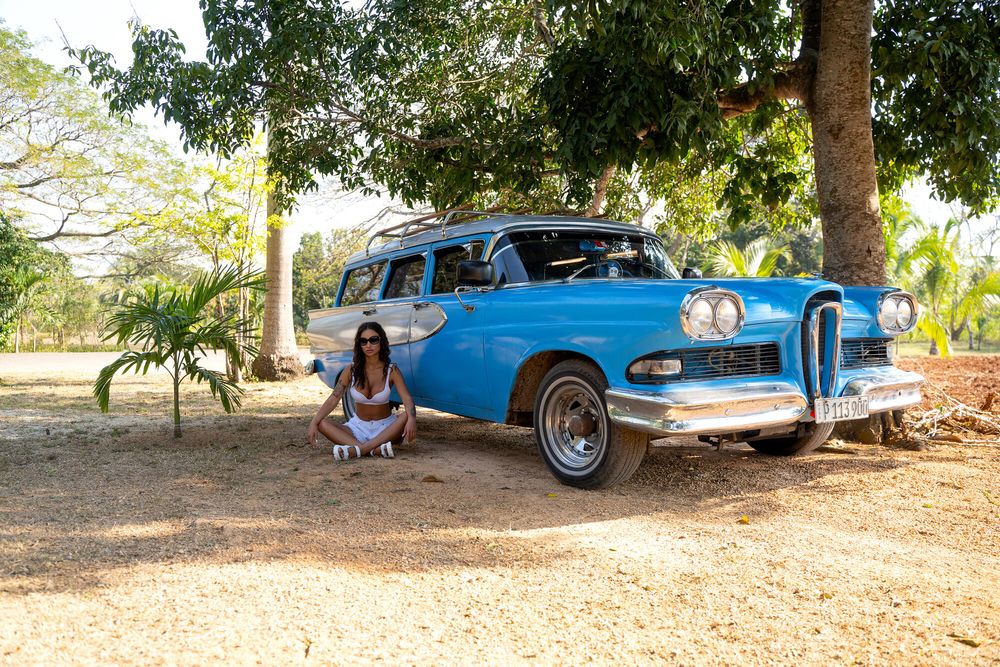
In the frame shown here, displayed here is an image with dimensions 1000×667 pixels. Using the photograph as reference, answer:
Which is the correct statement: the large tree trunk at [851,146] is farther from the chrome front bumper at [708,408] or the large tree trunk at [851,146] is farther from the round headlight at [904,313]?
the chrome front bumper at [708,408]

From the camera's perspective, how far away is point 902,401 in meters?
5.15

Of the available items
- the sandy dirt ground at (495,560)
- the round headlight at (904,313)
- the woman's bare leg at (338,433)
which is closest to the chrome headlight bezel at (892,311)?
the round headlight at (904,313)

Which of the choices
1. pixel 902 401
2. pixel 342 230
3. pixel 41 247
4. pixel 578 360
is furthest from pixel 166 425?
pixel 342 230

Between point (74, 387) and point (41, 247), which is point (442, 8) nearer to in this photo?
point (74, 387)

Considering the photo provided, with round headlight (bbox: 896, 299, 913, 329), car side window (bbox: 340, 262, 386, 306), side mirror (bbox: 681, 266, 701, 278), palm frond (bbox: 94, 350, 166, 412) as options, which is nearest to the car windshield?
side mirror (bbox: 681, 266, 701, 278)

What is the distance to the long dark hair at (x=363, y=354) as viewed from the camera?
6.47 metres

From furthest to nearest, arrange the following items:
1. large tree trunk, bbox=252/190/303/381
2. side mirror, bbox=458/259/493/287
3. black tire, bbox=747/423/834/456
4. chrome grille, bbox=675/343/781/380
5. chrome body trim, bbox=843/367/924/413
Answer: large tree trunk, bbox=252/190/303/381 < black tire, bbox=747/423/834/456 < side mirror, bbox=458/259/493/287 < chrome body trim, bbox=843/367/924/413 < chrome grille, bbox=675/343/781/380

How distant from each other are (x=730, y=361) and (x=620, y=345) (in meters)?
0.67

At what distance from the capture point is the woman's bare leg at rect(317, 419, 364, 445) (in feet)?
20.7

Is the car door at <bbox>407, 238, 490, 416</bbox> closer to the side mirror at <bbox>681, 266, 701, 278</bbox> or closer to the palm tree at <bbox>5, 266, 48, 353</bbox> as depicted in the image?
the side mirror at <bbox>681, 266, 701, 278</bbox>

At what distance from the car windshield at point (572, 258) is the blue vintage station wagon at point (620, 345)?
12 mm

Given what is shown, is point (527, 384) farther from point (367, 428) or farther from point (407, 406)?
point (367, 428)

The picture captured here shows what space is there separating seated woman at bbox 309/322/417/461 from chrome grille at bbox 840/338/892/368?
3220 millimetres

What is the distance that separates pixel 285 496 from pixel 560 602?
2.42 metres
